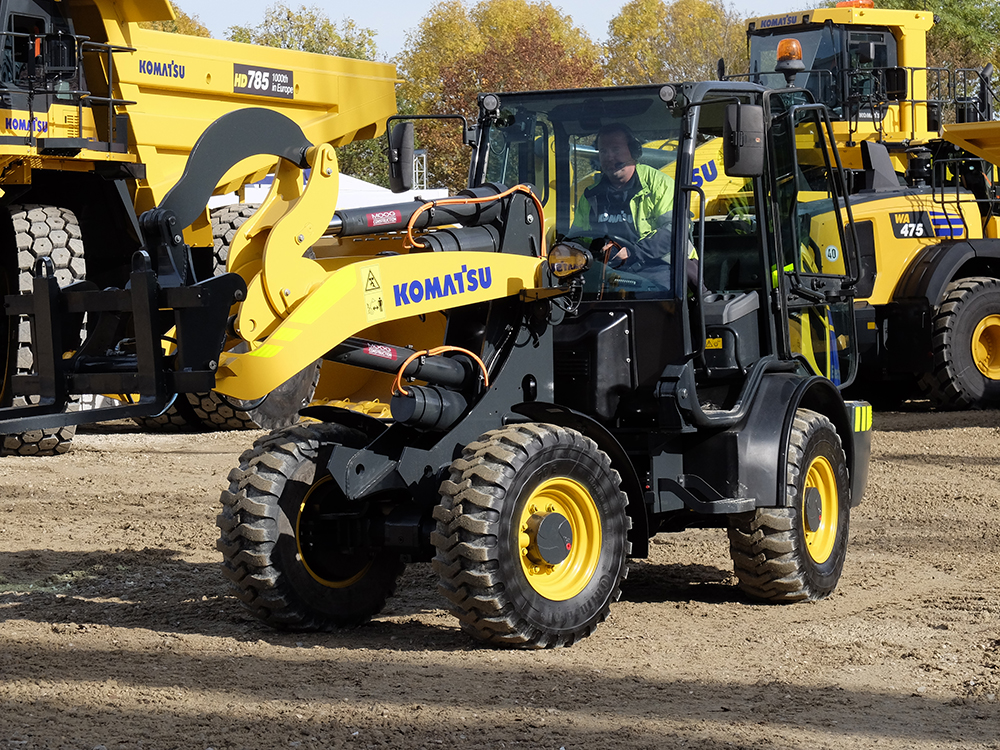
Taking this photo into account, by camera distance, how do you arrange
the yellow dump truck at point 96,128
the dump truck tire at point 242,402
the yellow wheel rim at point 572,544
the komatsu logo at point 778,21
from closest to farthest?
the yellow wheel rim at point 572,544 → the yellow dump truck at point 96,128 → the dump truck tire at point 242,402 → the komatsu logo at point 778,21

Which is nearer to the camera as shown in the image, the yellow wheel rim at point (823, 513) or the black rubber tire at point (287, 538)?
the black rubber tire at point (287, 538)

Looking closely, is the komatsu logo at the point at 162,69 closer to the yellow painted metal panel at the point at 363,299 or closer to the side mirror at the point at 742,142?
the yellow painted metal panel at the point at 363,299

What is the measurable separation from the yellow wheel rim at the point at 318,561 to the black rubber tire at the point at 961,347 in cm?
896

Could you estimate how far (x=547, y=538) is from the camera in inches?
212

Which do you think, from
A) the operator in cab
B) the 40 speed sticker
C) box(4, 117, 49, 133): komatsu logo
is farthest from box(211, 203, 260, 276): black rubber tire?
the operator in cab

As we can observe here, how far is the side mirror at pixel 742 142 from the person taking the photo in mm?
5664

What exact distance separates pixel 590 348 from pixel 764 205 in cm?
117

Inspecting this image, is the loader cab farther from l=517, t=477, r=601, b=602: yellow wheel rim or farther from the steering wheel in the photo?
l=517, t=477, r=601, b=602: yellow wheel rim

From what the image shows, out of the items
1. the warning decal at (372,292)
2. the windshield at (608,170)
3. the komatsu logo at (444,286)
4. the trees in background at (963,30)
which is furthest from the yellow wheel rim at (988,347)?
the trees in background at (963,30)

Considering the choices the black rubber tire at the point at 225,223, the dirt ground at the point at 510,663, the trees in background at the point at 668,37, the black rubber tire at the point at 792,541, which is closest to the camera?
the dirt ground at the point at 510,663

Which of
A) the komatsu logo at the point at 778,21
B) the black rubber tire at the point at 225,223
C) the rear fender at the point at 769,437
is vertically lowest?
the rear fender at the point at 769,437

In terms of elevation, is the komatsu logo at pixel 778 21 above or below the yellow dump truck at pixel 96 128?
above

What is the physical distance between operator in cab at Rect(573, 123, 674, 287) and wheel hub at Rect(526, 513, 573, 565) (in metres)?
1.25

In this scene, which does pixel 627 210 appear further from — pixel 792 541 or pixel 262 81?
pixel 262 81
